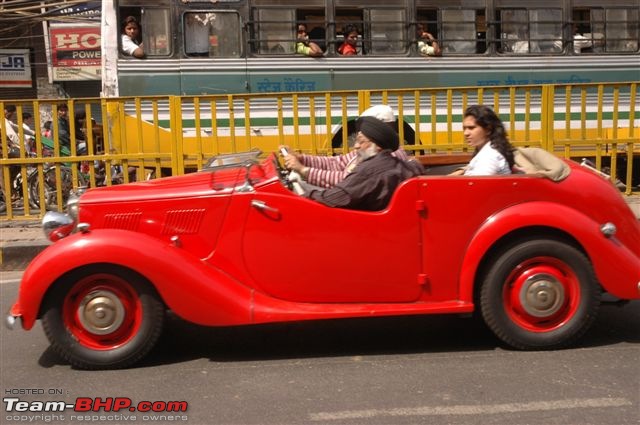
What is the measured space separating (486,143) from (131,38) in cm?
659

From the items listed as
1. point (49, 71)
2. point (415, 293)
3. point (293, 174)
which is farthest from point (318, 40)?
point (49, 71)

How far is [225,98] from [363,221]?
14.0 ft

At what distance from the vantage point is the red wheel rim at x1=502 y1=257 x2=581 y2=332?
13.5ft

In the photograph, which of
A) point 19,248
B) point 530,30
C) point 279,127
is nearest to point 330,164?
A: point 279,127

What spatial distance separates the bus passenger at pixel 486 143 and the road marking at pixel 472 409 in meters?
1.45

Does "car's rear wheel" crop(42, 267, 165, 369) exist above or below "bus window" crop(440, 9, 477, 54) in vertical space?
below

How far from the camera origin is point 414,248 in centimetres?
409

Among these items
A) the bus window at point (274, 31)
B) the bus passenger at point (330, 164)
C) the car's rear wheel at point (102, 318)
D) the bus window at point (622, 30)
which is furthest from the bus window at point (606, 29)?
the car's rear wheel at point (102, 318)

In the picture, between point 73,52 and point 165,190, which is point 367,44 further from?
point 73,52

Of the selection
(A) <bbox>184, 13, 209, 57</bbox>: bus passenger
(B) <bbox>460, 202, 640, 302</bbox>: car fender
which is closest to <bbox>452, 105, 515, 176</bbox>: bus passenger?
(B) <bbox>460, 202, 640, 302</bbox>: car fender

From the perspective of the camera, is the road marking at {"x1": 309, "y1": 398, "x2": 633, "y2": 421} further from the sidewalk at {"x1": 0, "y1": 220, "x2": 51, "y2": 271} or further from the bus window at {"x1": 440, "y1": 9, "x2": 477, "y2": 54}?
the bus window at {"x1": 440, "y1": 9, "x2": 477, "y2": 54}

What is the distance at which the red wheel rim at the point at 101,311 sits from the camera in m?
3.97

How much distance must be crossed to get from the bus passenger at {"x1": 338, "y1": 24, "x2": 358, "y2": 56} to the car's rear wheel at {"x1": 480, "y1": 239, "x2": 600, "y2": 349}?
640 cm

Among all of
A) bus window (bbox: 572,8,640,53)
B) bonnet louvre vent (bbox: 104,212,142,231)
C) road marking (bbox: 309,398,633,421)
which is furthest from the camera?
bus window (bbox: 572,8,640,53)
